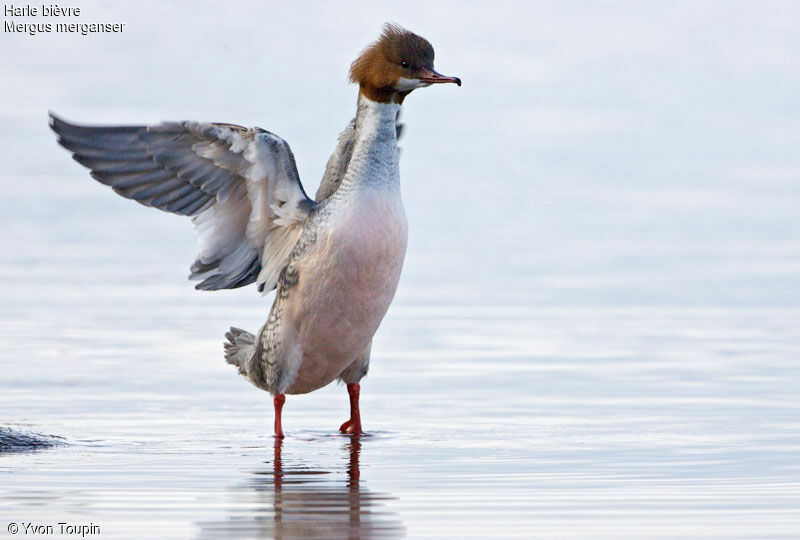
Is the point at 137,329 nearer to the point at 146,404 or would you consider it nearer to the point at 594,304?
the point at 146,404

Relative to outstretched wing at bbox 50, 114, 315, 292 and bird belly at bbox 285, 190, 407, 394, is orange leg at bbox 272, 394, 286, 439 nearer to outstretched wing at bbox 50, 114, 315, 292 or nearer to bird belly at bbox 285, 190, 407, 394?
bird belly at bbox 285, 190, 407, 394

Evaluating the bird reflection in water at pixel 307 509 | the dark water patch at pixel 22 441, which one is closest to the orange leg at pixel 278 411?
the bird reflection in water at pixel 307 509

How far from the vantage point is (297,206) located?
962 cm

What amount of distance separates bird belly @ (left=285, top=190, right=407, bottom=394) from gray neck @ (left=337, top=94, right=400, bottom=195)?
9cm

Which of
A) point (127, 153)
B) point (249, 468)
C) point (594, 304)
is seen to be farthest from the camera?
point (594, 304)

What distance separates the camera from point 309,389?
33.2ft

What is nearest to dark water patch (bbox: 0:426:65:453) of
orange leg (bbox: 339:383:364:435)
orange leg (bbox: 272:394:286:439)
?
orange leg (bbox: 272:394:286:439)

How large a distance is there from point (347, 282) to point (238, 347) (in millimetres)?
1505

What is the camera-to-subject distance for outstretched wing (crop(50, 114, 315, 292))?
9.41m

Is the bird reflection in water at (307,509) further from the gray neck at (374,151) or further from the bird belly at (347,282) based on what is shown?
the gray neck at (374,151)

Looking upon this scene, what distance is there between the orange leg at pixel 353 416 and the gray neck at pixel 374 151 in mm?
1225

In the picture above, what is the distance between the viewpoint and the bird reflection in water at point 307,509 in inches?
271

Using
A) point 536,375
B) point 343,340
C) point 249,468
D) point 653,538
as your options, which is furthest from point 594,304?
point 653,538

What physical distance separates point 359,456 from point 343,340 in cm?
95
